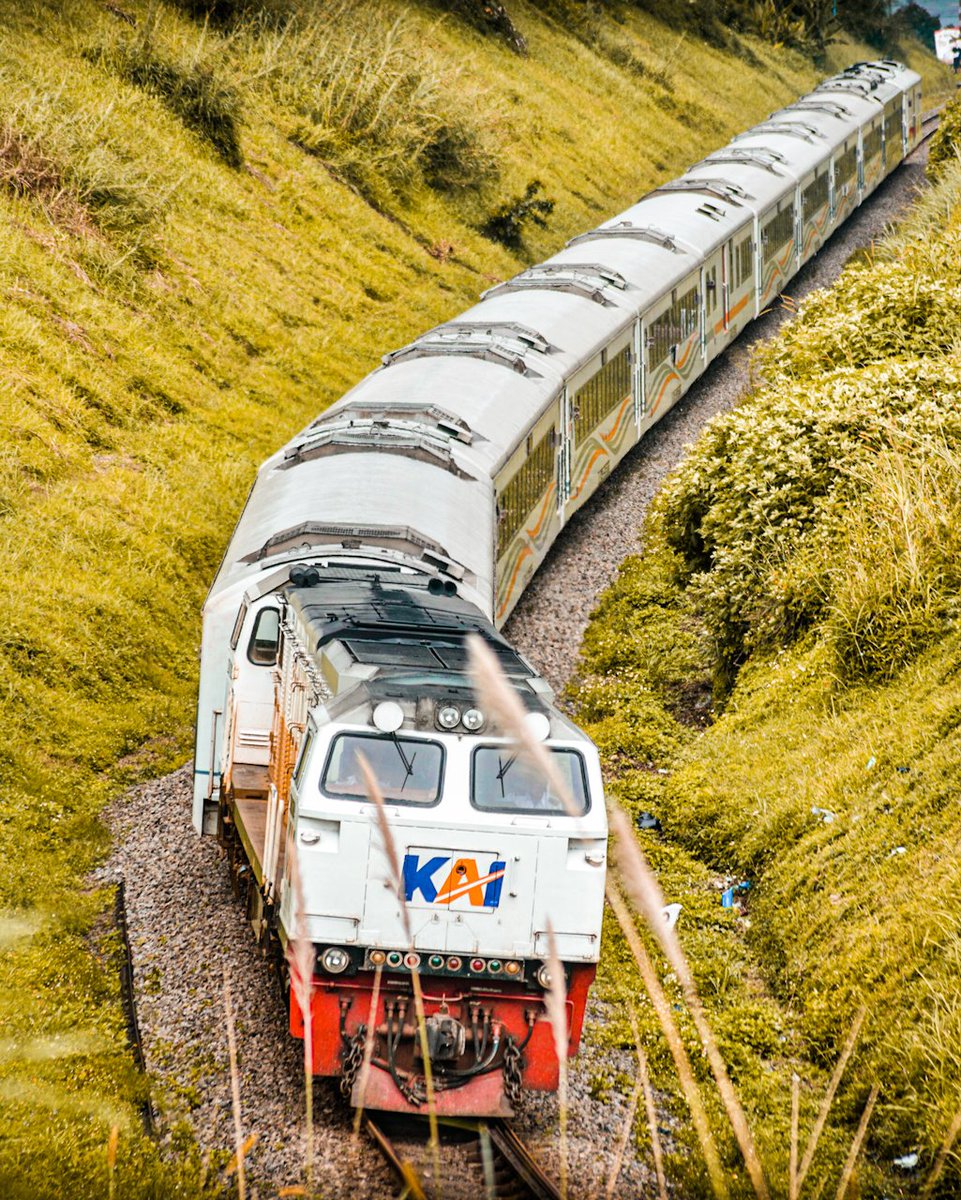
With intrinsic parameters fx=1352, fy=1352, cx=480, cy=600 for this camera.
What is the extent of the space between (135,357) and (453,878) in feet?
55.1

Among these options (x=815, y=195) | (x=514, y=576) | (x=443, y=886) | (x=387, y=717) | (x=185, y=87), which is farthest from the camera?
(x=815, y=195)

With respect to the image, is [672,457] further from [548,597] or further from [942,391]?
[942,391]

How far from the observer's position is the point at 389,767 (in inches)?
332

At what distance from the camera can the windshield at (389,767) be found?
8.34 m

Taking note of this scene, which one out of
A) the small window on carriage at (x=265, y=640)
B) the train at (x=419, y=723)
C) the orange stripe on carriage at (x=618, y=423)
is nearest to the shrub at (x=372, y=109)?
the orange stripe on carriage at (x=618, y=423)

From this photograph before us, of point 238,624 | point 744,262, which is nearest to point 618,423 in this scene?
point 744,262

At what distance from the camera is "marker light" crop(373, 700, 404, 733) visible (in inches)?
330

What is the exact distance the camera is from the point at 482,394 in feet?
55.3

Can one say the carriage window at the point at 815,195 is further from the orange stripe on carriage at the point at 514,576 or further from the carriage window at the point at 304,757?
the carriage window at the point at 304,757

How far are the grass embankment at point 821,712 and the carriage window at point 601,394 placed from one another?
2.10m

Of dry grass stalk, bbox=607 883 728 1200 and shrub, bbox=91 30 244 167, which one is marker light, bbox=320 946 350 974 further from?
shrub, bbox=91 30 244 167

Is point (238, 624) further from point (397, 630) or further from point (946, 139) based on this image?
point (946, 139)

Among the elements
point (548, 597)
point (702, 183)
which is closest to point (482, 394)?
point (548, 597)

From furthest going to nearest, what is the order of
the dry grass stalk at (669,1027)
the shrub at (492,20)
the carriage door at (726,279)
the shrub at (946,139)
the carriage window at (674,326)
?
Answer: the shrub at (492,20), the shrub at (946,139), the carriage door at (726,279), the carriage window at (674,326), the dry grass stalk at (669,1027)
